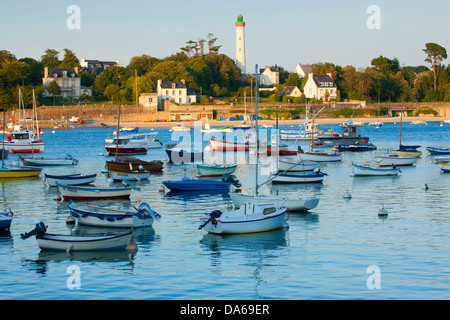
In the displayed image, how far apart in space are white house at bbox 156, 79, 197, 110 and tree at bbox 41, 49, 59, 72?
97.7 ft

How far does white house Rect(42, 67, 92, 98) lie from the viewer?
423 ft

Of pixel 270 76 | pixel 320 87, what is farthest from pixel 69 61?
pixel 320 87

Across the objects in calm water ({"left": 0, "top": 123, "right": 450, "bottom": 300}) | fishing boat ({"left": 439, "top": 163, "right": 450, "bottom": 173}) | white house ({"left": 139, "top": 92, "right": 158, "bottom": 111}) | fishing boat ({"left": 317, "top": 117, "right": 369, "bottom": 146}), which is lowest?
calm water ({"left": 0, "top": 123, "right": 450, "bottom": 300})

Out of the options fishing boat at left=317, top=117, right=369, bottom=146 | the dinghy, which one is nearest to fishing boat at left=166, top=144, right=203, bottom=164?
the dinghy

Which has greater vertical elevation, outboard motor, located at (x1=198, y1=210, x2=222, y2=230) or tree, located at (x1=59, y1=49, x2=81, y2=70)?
tree, located at (x1=59, y1=49, x2=81, y2=70)

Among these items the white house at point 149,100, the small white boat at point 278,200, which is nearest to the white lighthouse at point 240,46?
the white house at point 149,100

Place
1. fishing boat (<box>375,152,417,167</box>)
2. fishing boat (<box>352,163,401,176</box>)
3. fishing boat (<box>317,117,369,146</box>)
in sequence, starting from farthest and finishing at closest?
fishing boat (<box>317,117,369,146</box>), fishing boat (<box>375,152,417,167</box>), fishing boat (<box>352,163,401,176</box>)

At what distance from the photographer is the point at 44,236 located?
71.7 feet

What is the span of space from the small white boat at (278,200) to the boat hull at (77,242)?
660cm

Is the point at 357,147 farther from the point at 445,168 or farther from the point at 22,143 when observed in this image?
the point at 22,143

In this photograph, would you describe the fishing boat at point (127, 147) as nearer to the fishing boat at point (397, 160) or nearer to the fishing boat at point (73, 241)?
the fishing boat at point (397, 160)

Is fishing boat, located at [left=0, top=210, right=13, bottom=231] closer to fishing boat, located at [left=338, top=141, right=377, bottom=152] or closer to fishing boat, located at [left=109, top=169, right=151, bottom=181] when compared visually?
fishing boat, located at [left=109, top=169, right=151, bottom=181]

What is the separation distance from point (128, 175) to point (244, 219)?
18.5 m

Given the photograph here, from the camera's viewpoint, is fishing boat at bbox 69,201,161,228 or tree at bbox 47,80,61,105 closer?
fishing boat at bbox 69,201,161,228
